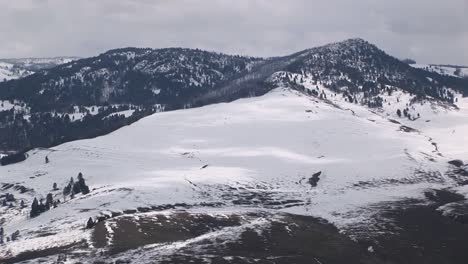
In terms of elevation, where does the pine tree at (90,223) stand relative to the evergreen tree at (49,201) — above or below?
above

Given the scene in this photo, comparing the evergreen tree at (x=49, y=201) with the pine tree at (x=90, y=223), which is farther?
the evergreen tree at (x=49, y=201)

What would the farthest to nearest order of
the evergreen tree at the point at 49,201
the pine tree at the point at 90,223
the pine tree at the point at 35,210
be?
the evergreen tree at the point at 49,201, the pine tree at the point at 35,210, the pine tree at the point at 90,223

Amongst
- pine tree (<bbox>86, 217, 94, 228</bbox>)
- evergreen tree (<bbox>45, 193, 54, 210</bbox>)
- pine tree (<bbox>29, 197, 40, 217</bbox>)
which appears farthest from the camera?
evergreen tree (<bbox>45, 193, 54, 210</bbox>)

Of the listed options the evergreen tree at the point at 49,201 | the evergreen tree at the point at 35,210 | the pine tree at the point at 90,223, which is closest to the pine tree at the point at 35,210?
the evergreen tree at the point at 35,210

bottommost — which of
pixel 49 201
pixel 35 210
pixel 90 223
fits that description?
pixel 35 210

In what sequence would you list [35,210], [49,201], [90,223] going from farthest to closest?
[49,201]
[35,210]
[90,223]

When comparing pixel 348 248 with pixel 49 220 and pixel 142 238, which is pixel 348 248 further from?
pixel 49 220

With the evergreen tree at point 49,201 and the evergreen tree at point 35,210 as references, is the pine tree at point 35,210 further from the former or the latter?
the evergreen tree at point 49,201

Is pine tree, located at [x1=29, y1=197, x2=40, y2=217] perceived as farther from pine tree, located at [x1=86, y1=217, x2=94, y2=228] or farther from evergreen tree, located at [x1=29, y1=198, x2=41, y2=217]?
pine tree, located at [x1=86, y1=217, x2=94, y2=228]

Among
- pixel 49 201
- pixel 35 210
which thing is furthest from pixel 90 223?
pixel 49 201

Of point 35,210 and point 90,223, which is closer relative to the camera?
point 90,223

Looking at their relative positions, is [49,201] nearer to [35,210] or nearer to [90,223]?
[35,210]

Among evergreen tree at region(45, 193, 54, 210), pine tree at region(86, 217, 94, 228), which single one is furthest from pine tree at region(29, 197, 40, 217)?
pine tree at region(86, 217, 94, 228)

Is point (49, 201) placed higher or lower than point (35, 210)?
higher
